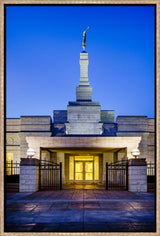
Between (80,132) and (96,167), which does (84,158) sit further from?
(80,132)

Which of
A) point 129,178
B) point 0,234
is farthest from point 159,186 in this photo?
point 129,178

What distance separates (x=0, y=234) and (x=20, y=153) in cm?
2077

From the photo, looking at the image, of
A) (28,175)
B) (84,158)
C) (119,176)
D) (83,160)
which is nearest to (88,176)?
(83,160)

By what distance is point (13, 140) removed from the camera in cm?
2616

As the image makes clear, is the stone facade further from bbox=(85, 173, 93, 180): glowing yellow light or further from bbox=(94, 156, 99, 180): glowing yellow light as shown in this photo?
bbox=(85, 173, 93, 180): glowing yellow light

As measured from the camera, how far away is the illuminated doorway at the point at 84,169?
26.8 m

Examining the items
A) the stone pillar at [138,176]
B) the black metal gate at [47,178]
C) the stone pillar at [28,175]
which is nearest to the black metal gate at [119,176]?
the stone pillar at [138,176]

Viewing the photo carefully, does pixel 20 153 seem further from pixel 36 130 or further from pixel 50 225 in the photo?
pixel 50 225

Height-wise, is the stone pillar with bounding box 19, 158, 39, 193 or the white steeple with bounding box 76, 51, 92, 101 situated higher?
the white steeple with bounding box 76, 51, 92, 101

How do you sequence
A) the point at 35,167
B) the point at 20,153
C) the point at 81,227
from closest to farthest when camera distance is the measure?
1. the point at 81,227
2. the point at 35,167
3. the point at 20,153

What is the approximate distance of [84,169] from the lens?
27.2 meters

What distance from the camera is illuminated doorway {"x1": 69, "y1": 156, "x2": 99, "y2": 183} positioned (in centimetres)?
2684

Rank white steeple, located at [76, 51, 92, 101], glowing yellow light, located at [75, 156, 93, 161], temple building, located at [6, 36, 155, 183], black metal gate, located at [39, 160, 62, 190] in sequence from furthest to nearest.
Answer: white steeple, located at [76, 51, 92, 101]
glowing yellow light, located at [75, 156, 93, 161]
temple building, located at [6, 36, 155, 183]
black metal gate, located at [39, 160, 62, 190]

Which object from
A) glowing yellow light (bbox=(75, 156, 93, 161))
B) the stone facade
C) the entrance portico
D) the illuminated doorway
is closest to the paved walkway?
the stone facade
